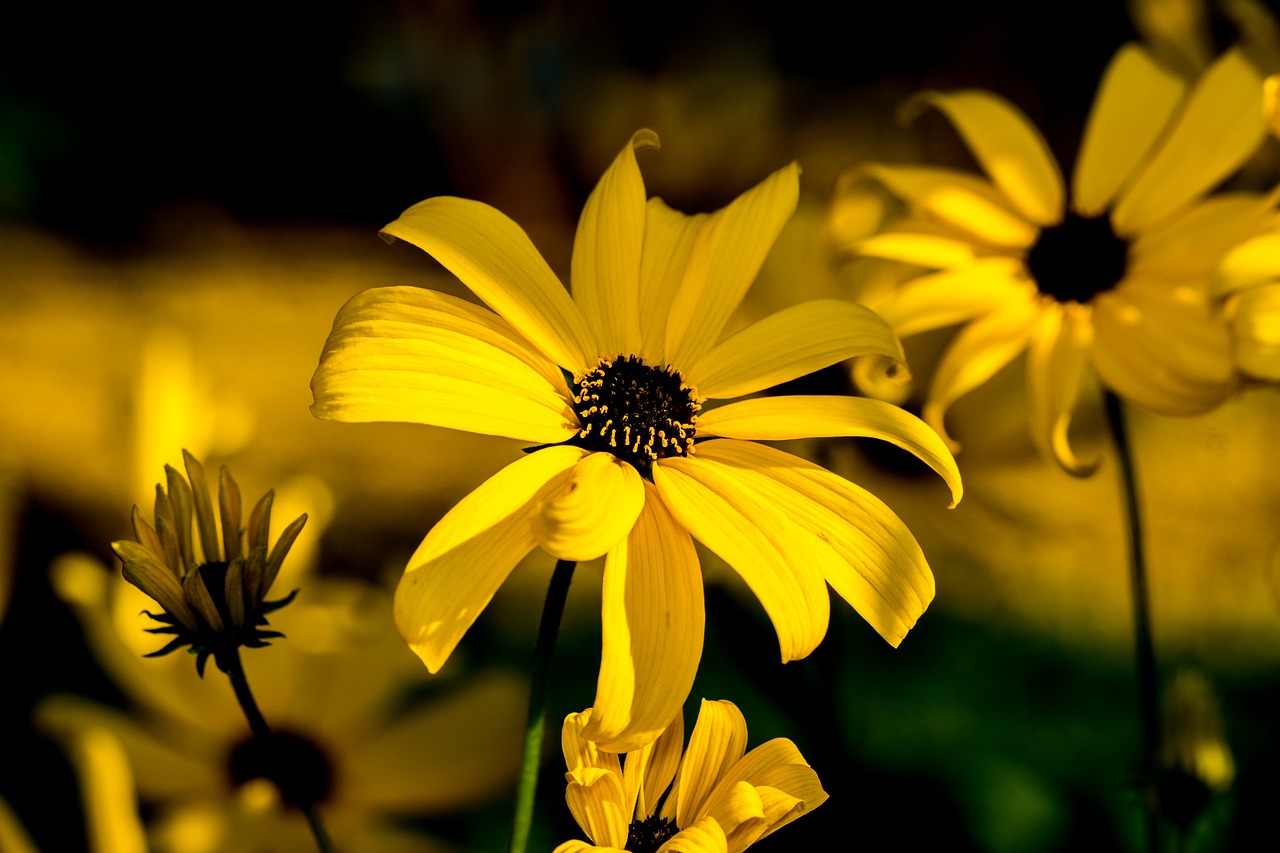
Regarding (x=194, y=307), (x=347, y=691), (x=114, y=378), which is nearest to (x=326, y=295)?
(x=194, y=307)

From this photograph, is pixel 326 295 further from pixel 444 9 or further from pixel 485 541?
pixel 485 541

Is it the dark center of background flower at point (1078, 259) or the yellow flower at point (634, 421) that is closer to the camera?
the yellow flower at point (634, 421)

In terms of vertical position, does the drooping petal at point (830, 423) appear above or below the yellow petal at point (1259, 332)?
below

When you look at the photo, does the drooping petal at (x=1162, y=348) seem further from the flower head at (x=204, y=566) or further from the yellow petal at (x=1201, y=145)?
the flower head at (x=204, y=566)

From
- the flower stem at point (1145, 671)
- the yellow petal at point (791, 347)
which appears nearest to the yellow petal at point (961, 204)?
the flower stem at point (1145, 671)

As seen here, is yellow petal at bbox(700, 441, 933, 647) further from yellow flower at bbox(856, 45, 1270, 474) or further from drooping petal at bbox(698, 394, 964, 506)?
yellow flower at bbox(856, 45, 1270, 474)

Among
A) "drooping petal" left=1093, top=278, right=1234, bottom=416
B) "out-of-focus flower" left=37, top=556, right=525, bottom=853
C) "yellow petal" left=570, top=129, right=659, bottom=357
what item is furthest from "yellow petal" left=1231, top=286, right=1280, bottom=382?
"out-of-focus flower" left=37, top=556, right=525, bottom=853

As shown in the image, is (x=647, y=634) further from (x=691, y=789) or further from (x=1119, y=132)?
(x=1119, y=132)
